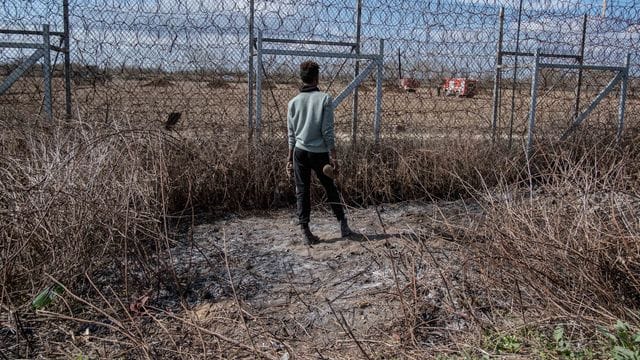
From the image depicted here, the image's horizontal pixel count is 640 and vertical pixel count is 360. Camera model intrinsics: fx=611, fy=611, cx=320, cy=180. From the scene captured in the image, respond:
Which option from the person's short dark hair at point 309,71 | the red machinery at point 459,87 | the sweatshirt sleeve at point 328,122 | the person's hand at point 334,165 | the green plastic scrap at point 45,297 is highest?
the person's short dark hair at point 309,71

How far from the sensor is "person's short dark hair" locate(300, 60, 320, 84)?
5.07 metres

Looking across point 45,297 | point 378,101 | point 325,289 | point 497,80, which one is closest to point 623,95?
point 497,80

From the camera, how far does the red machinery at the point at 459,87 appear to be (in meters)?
7.98

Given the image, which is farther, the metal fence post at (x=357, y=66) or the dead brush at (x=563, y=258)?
the metal fence post at (x=357, y=66)

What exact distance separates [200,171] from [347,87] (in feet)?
6.36

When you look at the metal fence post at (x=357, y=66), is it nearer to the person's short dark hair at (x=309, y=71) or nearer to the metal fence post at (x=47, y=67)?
the person's short dark hair at (x=309, y=71)

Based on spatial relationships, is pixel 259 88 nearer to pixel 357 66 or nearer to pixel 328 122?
pixel 357 66

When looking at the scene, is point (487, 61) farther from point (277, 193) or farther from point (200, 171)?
point (200, 171)

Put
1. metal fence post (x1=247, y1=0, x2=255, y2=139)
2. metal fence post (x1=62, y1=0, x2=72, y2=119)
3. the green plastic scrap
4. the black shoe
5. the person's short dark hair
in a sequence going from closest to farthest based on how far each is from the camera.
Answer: the green plastic scrap, the person's short dark hair, the black shoe, metal fence post (x1=62, y1=0, x2=72, y2=119), metal fence post (x1=247, y1=0, x2=255, y2=139)

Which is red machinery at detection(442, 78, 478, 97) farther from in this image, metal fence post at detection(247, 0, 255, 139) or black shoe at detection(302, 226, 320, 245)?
black shoe at detection(302, 226, 320, 245)

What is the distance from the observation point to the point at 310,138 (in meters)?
5.14

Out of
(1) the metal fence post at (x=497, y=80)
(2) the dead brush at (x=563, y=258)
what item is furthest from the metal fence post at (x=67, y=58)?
(1) the metal fence post at (x=497, y=80)

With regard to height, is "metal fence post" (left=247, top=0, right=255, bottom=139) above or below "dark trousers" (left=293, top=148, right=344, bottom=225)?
above

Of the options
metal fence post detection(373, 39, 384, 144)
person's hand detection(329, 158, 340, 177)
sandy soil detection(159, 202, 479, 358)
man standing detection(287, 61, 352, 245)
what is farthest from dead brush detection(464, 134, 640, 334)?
metal fence post detection(373, 39, 384, 144)
